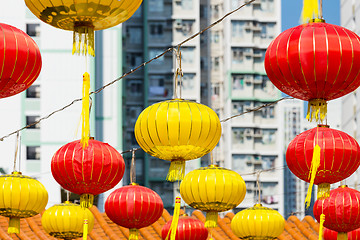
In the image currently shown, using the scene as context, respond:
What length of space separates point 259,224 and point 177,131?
3862 mm

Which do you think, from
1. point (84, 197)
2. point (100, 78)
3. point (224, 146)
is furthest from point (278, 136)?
point (84, 197)

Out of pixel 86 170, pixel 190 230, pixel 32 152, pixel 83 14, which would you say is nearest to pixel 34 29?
pixel 32 152

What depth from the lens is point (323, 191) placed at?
846cm

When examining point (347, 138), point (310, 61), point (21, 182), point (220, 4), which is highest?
point (220, 4)

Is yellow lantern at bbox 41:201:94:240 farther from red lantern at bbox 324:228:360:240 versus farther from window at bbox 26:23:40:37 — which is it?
window at bbox 26:23:40:37

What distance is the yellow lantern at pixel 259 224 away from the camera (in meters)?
11.9

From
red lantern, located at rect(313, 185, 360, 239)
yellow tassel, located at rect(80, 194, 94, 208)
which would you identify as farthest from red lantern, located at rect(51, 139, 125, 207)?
red lantern, located at rect(313, 185, 360, 239)

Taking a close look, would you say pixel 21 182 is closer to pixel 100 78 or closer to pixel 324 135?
pixel 324 135

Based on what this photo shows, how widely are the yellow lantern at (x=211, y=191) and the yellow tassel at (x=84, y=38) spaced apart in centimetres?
387

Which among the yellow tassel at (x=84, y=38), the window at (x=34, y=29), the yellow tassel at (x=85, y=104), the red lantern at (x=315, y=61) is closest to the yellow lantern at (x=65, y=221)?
the yellow tassel at (x=85, y=104)

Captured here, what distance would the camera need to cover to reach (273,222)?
39.2ft

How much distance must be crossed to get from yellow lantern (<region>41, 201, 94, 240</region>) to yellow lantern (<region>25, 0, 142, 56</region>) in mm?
4819

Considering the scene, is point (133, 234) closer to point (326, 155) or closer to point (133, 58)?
point (326, 155)

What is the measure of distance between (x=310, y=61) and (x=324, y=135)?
7.20 ft
